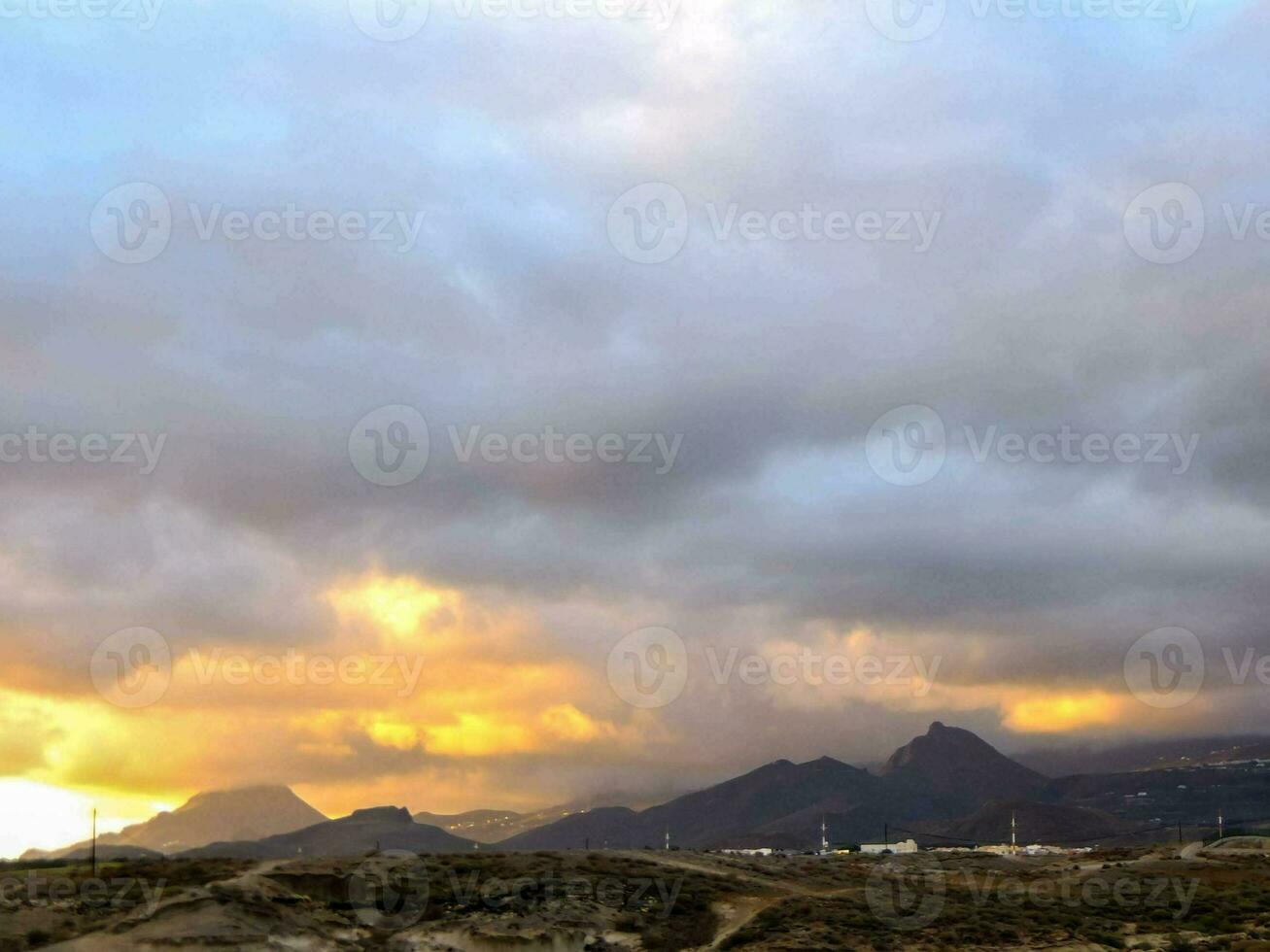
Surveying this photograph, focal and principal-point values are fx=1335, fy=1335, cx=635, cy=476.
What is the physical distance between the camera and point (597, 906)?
295ft

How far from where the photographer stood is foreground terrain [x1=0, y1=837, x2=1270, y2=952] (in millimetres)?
76188

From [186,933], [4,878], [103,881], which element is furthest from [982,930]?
[4,878]

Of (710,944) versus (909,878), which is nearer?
(710,944)

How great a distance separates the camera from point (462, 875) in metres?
94.1

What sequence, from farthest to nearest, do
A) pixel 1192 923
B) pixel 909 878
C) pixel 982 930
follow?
pixel 909 878 → pixel 1192 923 → pixel 982 930

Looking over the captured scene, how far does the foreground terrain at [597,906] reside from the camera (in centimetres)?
7619

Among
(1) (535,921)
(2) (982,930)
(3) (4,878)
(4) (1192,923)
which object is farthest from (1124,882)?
(3) (4,878)

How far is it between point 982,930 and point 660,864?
25.4 meters

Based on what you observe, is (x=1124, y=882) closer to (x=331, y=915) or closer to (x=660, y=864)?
(x=660, y=864)

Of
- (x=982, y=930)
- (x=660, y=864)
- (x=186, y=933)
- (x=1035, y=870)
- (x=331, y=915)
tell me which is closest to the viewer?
(x=186, y=933)

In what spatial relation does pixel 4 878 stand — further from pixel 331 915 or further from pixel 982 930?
pixel 982 930

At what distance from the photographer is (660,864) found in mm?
104500

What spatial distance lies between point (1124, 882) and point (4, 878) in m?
85.1

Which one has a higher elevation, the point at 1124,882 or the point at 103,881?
the point at 103,881
